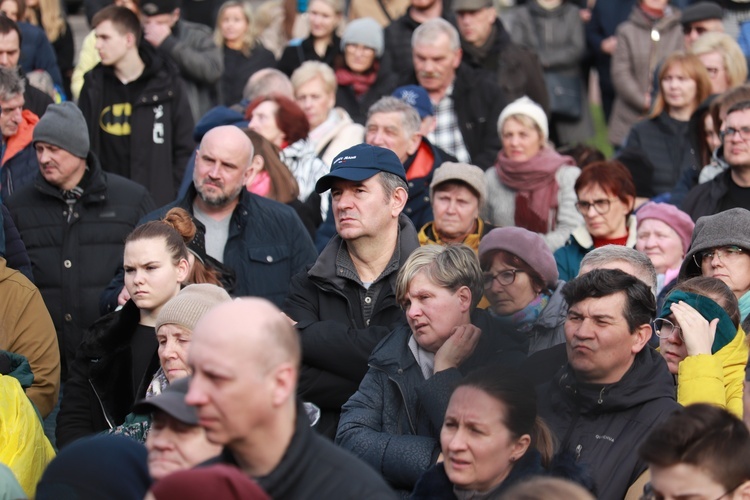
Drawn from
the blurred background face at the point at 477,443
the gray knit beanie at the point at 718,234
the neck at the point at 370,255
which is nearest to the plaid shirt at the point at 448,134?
the gray knit beanie at the point at 718,234

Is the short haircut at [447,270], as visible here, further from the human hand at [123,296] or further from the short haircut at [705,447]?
the human hand at [123,296]

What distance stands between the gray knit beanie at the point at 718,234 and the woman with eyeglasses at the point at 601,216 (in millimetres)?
1229

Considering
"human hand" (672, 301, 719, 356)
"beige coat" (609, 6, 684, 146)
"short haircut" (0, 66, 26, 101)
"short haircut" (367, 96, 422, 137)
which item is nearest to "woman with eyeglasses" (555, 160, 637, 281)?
"short haircut" (367, 96, 422, 137)

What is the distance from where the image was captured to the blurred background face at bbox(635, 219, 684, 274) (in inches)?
302

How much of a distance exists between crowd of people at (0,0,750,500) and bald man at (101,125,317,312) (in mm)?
16

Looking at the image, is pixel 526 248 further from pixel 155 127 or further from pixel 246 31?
pixel 246 31

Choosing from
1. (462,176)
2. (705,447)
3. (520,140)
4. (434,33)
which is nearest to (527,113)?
(520,140)

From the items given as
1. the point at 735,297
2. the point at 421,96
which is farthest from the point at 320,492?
the point at 421,96

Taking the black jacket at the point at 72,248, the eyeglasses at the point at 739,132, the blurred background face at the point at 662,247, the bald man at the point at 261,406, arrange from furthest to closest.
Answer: the black jacket at the point at 72,248, the eyeglasses at the point at 739,132, the blurred background face at the point at 662,247, the bald man at the point at 261,406

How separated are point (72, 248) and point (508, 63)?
14.6ft

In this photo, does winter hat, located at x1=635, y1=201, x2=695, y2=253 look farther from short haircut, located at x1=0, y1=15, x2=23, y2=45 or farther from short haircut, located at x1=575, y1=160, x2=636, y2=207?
short haircut, located at x1=0, y1=15, x2=23, y2=45

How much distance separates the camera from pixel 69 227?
8.09m

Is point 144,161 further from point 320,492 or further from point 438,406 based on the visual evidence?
point 320,492

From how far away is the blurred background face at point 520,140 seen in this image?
30.0 feet
